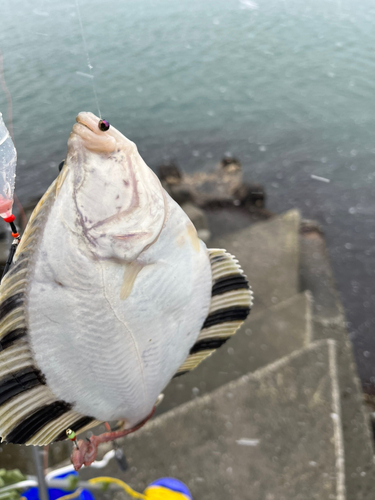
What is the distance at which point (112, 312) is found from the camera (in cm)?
109

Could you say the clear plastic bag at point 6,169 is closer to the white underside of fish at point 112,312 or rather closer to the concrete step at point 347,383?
the white underside of fish at point 112,312

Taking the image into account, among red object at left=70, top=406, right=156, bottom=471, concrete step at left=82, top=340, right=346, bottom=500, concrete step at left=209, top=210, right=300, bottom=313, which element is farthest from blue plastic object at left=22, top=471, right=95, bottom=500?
concrete step at left=209, top=210, right=300, bottom=313

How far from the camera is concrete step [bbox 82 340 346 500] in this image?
222 centimetres

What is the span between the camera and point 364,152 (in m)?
7.63

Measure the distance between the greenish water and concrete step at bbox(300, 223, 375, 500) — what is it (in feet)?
3.75

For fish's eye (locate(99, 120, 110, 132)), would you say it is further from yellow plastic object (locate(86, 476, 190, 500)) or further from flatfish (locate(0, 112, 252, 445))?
yellow plastic object (locate(86, 476, 190, 500))

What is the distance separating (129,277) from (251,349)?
2.36 meters

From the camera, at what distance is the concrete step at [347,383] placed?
97.4 inches

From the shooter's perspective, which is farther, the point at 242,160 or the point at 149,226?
the point at 242,160

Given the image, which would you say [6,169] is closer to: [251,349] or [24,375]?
[24,375]

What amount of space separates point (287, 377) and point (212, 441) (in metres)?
0.71

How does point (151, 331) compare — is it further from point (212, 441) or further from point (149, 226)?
point (212, 441)

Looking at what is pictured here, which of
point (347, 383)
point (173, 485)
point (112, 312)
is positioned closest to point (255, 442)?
point (173, 485)

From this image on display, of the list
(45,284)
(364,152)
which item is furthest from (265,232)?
(364,152)
